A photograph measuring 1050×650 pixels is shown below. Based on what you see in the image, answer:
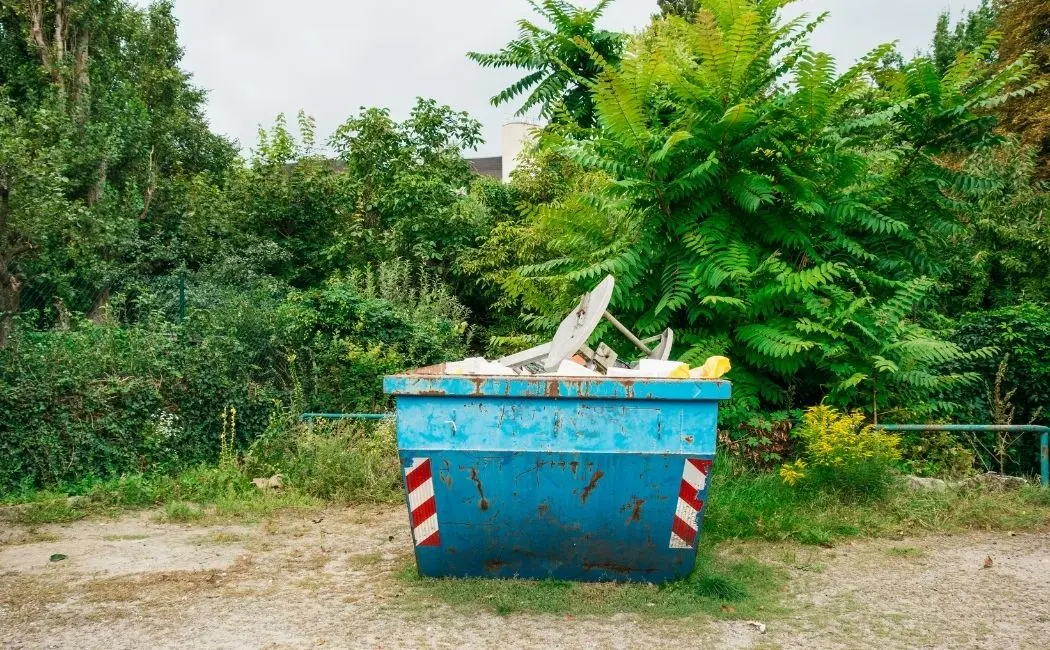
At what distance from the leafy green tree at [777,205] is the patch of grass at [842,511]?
3.21 ft

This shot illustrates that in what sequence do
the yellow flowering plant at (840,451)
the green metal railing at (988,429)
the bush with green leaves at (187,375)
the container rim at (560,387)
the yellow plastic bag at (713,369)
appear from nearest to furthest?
the container rim at (560,387) < the yellow plastic bag at (713,369) < the yellow flowering plant at (840,451) < the green metal railing at (988,429) < the bush with green leaves at (187,375)

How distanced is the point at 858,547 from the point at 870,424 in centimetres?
173

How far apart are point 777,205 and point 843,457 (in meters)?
2.39

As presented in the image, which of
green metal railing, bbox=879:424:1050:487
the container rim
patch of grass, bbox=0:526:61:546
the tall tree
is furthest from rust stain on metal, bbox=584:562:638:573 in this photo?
the tall tree

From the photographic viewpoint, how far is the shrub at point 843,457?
6957 millimetres

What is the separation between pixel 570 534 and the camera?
4.82m

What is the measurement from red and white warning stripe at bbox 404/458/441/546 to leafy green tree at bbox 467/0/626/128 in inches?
295

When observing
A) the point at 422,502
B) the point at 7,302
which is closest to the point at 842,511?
the point at 422,502

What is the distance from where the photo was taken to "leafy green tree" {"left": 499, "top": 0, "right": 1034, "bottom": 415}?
7.32 meters

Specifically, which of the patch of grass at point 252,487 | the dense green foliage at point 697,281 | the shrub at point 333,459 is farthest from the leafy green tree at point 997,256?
the patch of grass at point 252,487

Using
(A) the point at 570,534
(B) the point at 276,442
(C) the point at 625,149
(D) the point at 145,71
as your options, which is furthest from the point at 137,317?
(D) the point at 145,71

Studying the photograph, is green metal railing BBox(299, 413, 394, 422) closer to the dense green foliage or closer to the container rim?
the dense green foliage

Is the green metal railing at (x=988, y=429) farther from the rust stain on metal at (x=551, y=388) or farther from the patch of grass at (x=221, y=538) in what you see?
the patch of grass at (x=221, y=538)

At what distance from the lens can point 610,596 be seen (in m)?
4.81
